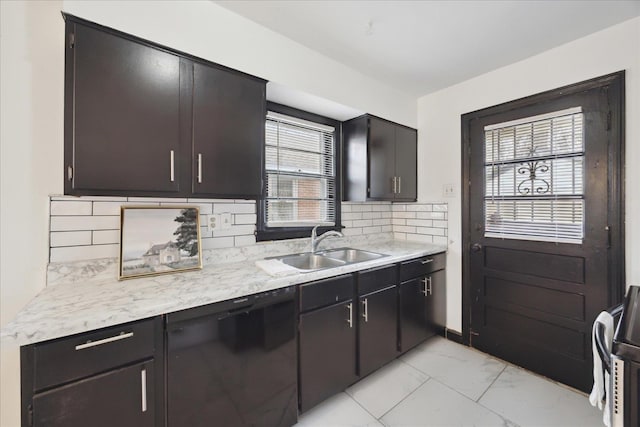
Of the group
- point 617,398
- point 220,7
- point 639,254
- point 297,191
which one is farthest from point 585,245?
point 220,7

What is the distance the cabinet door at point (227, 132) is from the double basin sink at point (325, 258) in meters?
0.71

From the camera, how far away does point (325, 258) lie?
2258 mm

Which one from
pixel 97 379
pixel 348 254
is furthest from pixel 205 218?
pixel 348 254

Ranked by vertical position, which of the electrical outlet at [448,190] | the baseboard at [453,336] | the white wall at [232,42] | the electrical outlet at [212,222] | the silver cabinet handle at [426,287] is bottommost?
the baseboard at [453,336]

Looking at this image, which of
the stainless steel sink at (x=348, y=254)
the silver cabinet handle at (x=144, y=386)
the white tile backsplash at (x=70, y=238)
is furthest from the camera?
the stainless steel sink at (x=348, y=254)

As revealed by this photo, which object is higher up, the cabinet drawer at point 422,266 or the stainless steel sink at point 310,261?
the stainless steel sink at point 310,261

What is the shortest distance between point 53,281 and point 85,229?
284 mm

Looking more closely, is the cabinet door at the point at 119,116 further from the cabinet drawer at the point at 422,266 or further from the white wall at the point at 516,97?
the white wall at the point at 516,97

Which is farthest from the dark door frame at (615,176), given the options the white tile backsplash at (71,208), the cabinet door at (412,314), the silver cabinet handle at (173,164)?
the white tile backsplash at (71,208)

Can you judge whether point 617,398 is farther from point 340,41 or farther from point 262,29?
point 262,29

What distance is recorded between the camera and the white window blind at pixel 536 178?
77.0 inches

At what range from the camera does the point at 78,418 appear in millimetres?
985

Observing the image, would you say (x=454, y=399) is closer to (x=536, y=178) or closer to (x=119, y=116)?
(x=536, y=178)

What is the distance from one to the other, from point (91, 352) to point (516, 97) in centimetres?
316
